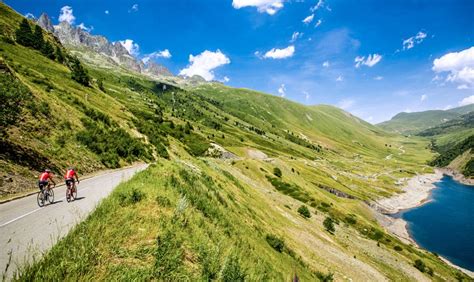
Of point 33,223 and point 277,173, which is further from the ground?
point 33,223

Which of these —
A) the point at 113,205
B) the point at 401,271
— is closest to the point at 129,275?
the point at 113,205

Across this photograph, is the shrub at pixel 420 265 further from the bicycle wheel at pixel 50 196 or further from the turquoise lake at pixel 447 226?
the bicycle wheel at pixel 50 196

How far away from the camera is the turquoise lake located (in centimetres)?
9036

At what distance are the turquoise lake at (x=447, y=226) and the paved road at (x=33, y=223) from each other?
4111 inches

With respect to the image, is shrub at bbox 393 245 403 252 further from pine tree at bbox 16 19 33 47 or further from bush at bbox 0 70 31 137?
pine tree at bbox 16 19 33 47

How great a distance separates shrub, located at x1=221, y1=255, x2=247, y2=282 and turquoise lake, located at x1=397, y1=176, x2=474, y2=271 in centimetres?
10207

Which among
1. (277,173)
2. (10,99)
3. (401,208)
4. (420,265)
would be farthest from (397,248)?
(401,208)

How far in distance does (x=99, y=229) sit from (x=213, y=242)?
4.95m

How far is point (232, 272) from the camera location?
941 cm

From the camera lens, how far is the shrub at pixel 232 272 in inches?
361

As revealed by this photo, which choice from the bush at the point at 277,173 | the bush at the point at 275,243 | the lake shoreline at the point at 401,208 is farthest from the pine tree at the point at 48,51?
the lake shoreline at the point at 401,208

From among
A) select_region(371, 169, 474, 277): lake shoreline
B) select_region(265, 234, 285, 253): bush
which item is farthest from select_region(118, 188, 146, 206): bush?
select_region(371, 169, 474, 277): lake shoreline

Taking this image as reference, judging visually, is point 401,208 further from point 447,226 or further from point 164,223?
point 164,223

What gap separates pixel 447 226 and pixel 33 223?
463ft
